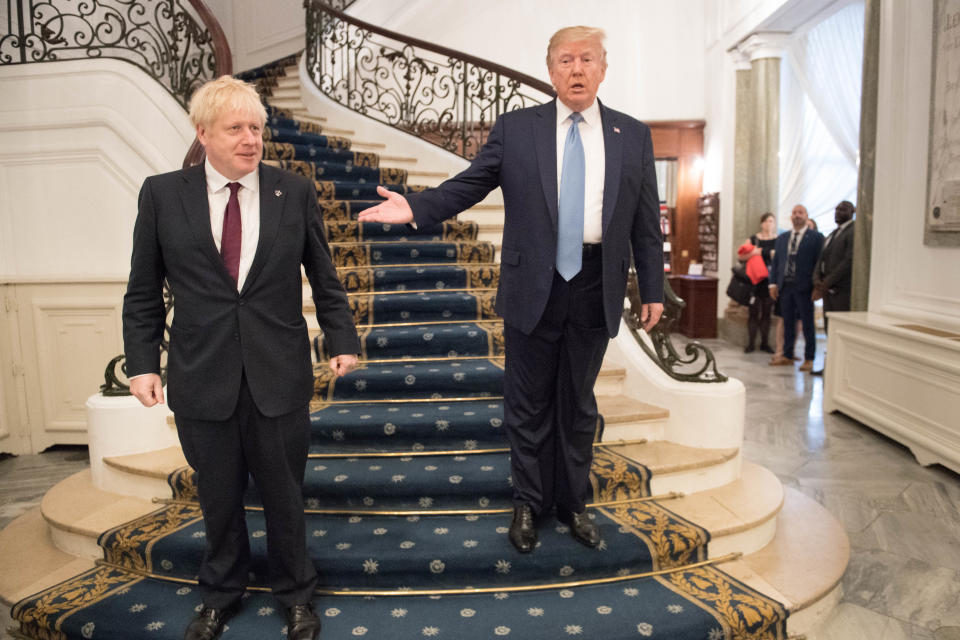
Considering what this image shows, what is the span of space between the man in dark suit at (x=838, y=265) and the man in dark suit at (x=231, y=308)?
5.35m

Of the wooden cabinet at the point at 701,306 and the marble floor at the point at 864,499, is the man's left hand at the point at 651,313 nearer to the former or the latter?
the marble floor at the point at 864,499

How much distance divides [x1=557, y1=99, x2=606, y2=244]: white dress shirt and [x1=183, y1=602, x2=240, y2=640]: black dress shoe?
5.49ft

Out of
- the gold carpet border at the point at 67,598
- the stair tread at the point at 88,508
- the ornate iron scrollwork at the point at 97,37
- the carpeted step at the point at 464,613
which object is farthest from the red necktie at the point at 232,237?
the ornate iron scrollwork at the point at 97,37

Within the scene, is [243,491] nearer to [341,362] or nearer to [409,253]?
[341,362]

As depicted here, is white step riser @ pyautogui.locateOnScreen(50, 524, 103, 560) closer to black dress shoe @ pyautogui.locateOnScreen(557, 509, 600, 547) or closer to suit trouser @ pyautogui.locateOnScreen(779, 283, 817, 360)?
black dress shoe @ pyautogui.locateOnScreen(557, 509, 600, 547)

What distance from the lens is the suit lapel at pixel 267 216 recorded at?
1.96m

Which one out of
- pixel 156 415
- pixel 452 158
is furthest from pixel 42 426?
pixel 452 158

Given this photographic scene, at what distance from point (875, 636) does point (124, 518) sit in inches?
115

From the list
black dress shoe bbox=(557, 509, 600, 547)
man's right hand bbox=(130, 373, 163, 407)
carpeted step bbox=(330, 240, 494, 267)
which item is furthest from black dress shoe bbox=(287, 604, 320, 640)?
carpeted step bbox=(330, 240, 494, 267)

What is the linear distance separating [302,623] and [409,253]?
3095 mm

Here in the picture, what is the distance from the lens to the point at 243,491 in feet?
7.00

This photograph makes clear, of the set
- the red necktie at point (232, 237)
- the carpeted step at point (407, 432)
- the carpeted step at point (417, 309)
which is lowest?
the carpeted step at point (407, 432)

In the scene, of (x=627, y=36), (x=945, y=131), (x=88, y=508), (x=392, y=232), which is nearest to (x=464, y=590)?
(x=88, y=508)

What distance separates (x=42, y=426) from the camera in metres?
4.80
